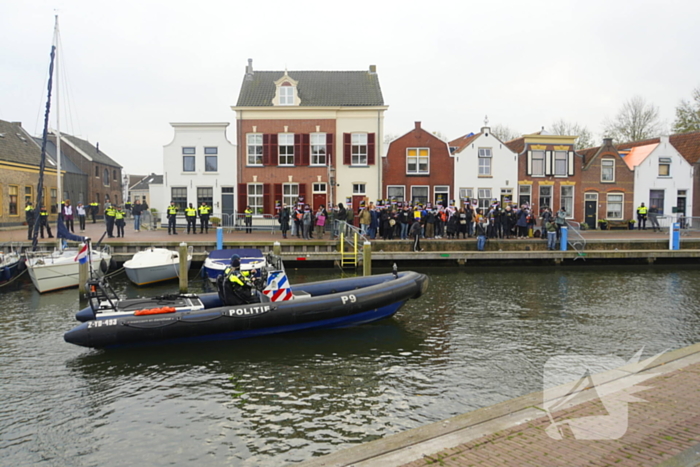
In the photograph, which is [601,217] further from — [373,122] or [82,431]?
[82,431]

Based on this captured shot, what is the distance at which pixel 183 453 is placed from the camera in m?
Answer: 6.70

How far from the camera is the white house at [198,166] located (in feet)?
98.0

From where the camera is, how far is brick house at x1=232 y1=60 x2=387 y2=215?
30.0 metres

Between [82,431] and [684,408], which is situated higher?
[684,408]

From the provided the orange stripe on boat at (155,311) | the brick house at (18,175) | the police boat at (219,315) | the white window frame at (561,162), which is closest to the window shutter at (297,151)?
the white window frame at (561,162)

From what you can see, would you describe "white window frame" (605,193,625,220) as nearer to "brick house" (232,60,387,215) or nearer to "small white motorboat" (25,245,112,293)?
"brick house" (232,60,387,215)

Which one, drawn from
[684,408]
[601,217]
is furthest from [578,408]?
[601,217]

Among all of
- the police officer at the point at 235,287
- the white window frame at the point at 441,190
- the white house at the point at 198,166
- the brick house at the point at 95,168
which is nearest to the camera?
the police officer at the point at 235,287

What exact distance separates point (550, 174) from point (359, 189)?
11.3 meters

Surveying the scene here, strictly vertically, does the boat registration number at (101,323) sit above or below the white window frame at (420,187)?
below

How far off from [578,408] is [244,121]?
2650 centimetres

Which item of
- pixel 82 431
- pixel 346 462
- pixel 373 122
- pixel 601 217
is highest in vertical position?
pixel 373 122

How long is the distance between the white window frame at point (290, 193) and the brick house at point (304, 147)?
0.05 meters

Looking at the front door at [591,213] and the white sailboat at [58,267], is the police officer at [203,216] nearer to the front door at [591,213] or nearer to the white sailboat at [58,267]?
the white sailboat at [58,267]
